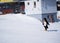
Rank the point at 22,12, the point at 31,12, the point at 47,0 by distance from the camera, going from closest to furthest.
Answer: the point at 47,0 → the point at 31,12 → the point at 22,12

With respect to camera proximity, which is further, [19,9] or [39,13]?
[19,9]

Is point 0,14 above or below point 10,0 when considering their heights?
below

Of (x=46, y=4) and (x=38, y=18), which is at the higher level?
(x=46, y=4)

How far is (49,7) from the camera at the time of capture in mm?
12156

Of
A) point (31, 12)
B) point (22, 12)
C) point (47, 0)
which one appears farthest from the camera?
point (22, 12)

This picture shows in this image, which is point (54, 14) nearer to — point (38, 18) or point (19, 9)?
point (38, 18)

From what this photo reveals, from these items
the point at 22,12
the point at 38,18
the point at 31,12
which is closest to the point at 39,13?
the point at 38,18

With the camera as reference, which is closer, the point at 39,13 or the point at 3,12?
the point at 39,13

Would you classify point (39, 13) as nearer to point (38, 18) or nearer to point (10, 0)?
point (38, 18)

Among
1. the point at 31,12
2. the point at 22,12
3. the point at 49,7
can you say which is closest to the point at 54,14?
the point at 49,7

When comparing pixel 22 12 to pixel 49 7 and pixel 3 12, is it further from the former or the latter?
pixel 49 7

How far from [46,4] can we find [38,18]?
3.66 ft

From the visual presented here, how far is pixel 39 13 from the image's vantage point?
12.4 metres

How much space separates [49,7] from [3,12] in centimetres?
611
